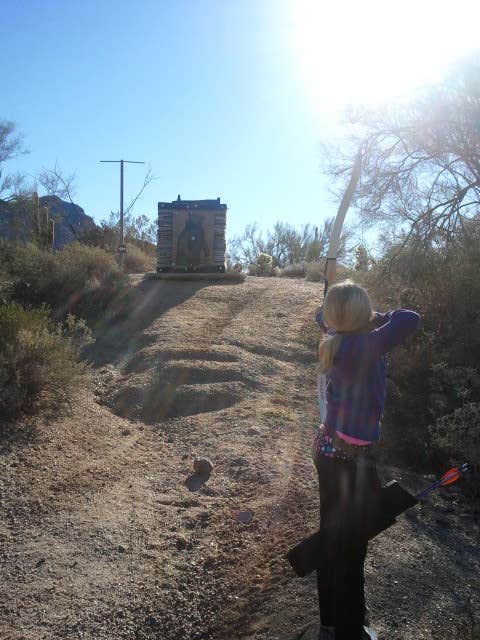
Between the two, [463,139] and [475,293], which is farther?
[463,139]

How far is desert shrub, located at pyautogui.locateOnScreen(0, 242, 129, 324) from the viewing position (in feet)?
37.9

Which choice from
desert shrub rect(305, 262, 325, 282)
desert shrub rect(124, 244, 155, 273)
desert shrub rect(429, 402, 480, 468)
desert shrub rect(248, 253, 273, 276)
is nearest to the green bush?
desert shrub rect(248, 253, 273, 276)

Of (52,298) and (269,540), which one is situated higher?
(52,298)

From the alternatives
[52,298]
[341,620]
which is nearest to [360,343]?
[341,620]

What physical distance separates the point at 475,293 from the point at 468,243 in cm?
172

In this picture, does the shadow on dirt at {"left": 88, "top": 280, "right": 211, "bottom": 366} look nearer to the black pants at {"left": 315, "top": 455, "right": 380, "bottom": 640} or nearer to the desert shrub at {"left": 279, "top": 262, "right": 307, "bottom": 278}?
the black pants at {"left": 315, "top": 455, "right": 380, "bottom": 640}

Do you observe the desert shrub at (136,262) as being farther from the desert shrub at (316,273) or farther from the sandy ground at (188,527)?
the sandy ground at (188,527)

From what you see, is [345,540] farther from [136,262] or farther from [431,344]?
[136,262]

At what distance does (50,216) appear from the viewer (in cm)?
2570

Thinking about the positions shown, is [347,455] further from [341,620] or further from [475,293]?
[475,293]

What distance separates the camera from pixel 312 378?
823cm

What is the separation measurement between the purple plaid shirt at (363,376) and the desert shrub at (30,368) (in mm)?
3626

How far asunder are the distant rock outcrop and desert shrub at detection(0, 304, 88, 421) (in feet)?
49.3

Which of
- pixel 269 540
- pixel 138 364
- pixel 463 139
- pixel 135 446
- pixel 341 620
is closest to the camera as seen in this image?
pixel 341 620
